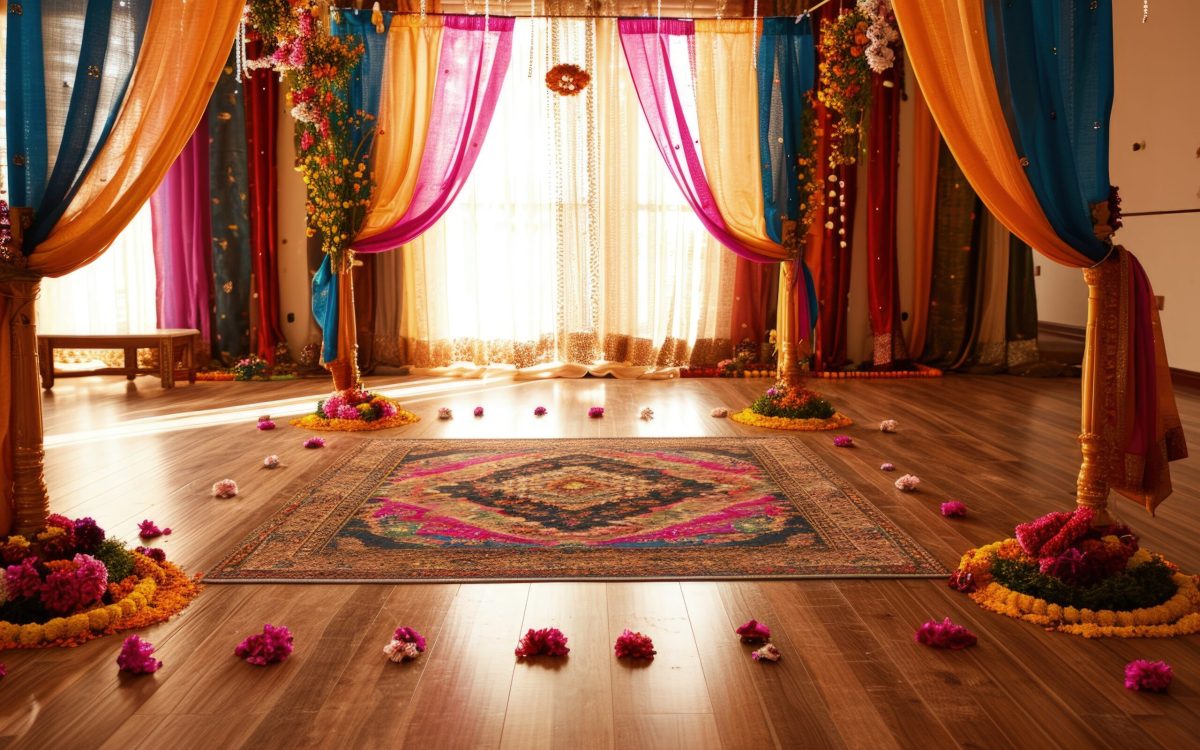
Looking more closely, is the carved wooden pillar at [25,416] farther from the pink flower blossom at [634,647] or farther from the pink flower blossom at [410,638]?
the pink flower blossom at [634,647]

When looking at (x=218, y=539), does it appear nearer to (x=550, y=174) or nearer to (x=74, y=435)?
(x=74, y=435)

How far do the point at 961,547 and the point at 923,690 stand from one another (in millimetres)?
1254

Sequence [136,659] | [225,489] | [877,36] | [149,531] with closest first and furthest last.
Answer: [136,659] < [149,531] < [225,489] < [877,36]

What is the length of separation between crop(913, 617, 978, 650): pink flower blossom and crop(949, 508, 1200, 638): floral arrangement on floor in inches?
13.2

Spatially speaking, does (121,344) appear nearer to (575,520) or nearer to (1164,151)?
(575,520)

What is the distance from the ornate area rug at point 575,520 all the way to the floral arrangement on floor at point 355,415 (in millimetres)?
602

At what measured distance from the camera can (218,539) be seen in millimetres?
3848

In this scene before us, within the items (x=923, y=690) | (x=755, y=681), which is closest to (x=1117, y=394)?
(x=923, y=690)

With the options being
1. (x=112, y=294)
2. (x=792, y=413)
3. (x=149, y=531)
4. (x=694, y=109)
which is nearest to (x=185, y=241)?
(x=112, y=294)

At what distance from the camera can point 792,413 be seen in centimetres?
620

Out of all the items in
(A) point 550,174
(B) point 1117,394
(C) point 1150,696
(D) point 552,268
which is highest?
(A) point 550,174

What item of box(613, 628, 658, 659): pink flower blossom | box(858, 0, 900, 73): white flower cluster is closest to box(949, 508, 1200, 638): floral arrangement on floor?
box(613, 628, 658, 659): pink flower blossom

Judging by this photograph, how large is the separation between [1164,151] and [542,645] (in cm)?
725

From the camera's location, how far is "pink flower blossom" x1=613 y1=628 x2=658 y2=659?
9.10 feet
